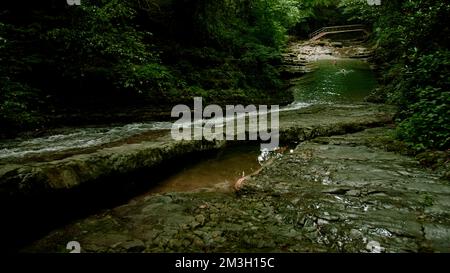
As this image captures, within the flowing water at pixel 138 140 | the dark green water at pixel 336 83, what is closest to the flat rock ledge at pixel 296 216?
the flowing water at pixel 138 140

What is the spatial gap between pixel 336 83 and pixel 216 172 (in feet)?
44.4

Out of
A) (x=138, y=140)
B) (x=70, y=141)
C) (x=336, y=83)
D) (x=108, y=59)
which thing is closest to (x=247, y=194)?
(x=138, y=140)

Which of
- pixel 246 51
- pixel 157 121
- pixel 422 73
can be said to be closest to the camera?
→ pixel 422 73

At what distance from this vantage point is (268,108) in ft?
41.9

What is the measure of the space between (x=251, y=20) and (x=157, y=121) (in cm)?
979

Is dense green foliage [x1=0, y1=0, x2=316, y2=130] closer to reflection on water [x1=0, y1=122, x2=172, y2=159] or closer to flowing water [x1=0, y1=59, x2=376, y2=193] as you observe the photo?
reflection on water [x1=0, y1=122, x2=172, y2=159]

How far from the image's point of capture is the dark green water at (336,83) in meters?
15.0

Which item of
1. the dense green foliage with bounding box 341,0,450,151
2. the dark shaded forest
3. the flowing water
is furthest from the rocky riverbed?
the dark shaded forest

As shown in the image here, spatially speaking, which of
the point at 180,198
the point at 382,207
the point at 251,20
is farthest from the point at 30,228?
the point at 251,20

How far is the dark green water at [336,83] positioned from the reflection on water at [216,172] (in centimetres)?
781

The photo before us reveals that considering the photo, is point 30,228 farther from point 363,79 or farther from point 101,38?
point 363,79

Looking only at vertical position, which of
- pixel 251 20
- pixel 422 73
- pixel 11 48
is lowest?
pixel 422 73
